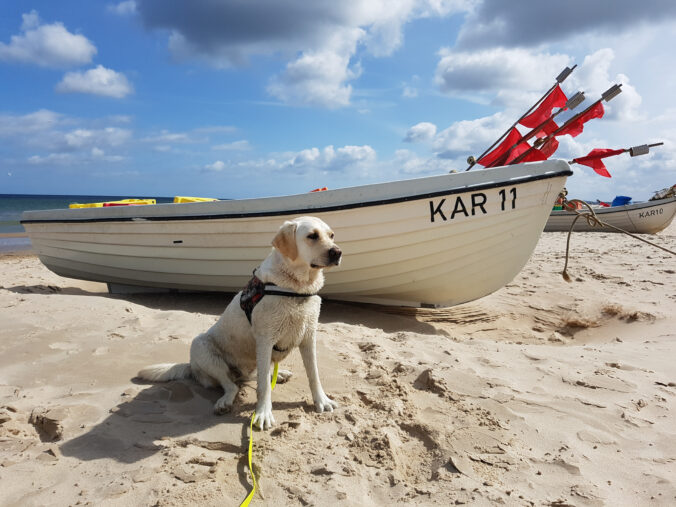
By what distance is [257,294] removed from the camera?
2678mm

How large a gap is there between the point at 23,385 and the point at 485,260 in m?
4.59

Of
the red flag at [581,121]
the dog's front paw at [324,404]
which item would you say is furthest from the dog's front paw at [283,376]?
the red flag at [581,121]

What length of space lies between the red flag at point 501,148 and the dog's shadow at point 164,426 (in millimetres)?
4982

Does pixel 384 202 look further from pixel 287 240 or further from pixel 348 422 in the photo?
pixel 348 422

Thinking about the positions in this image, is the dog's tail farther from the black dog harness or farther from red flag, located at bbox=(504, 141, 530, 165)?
red flag, located at bbox=(504, 141, 530, 165)

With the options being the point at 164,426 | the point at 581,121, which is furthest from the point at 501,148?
the point at 164,426

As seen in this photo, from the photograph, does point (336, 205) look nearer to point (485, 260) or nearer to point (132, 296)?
point (485, 260)

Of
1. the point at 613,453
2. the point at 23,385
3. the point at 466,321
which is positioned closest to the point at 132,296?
the point at 23,385

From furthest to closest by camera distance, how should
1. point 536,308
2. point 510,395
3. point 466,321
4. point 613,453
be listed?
1. point 536,308
2. point 466,321
3. point 510,395
4. point 613,453

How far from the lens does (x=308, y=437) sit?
7.88ft

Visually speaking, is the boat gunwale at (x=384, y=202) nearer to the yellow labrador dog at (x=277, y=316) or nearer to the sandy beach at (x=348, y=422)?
the sandy beach at (x=348, y=422)

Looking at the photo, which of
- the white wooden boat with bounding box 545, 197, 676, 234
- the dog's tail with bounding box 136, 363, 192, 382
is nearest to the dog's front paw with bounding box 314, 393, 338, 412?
the dog's tail with bounding box 136, 363, 192, 382

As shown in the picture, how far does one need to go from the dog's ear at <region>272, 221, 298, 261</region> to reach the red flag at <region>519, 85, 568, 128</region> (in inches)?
199

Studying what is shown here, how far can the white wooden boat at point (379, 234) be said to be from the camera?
4.62 meters
